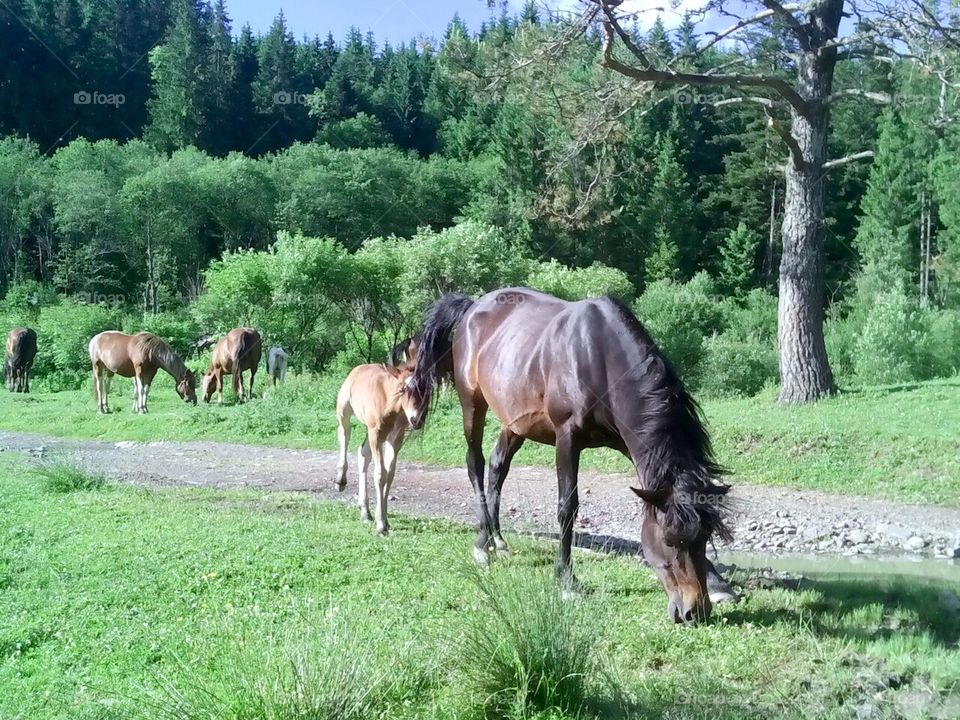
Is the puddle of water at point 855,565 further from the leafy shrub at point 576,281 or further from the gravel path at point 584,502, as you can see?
the leafy shrub at point 576,281

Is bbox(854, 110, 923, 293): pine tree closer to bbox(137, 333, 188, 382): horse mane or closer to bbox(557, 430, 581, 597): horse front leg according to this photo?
bbox(137, 333, 188, 382): horse mane

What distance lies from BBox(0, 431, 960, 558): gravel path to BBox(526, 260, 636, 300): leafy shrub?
571 inches

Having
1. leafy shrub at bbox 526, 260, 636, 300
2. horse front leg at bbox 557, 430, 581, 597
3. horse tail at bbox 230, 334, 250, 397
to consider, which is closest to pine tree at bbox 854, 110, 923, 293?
leafy shrub at bbox 526, 260, 636, 300

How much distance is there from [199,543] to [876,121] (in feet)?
146

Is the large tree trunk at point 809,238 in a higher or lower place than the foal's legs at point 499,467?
higher

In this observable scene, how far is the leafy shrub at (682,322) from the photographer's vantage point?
22.1m

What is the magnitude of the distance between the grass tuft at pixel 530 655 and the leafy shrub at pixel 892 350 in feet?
65.3

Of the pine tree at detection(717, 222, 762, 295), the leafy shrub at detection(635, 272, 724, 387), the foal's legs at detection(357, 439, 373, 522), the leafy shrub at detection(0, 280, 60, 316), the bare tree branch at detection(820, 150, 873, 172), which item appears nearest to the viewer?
the foal's legs at detection(357, 439, 373, 522)

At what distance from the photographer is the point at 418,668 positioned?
4.07 meters

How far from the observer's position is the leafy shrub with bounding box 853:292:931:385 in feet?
72.0

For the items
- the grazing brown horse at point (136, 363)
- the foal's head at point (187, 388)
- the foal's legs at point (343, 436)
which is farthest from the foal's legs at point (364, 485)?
the foal's head at point (187, 388)

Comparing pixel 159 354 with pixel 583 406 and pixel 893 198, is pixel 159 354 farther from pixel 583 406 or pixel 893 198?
pixel 893 198

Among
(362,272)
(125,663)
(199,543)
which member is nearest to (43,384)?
(362,272)

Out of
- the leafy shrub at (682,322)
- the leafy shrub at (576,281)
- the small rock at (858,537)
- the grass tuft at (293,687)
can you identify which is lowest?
the small rock at (858,537)
